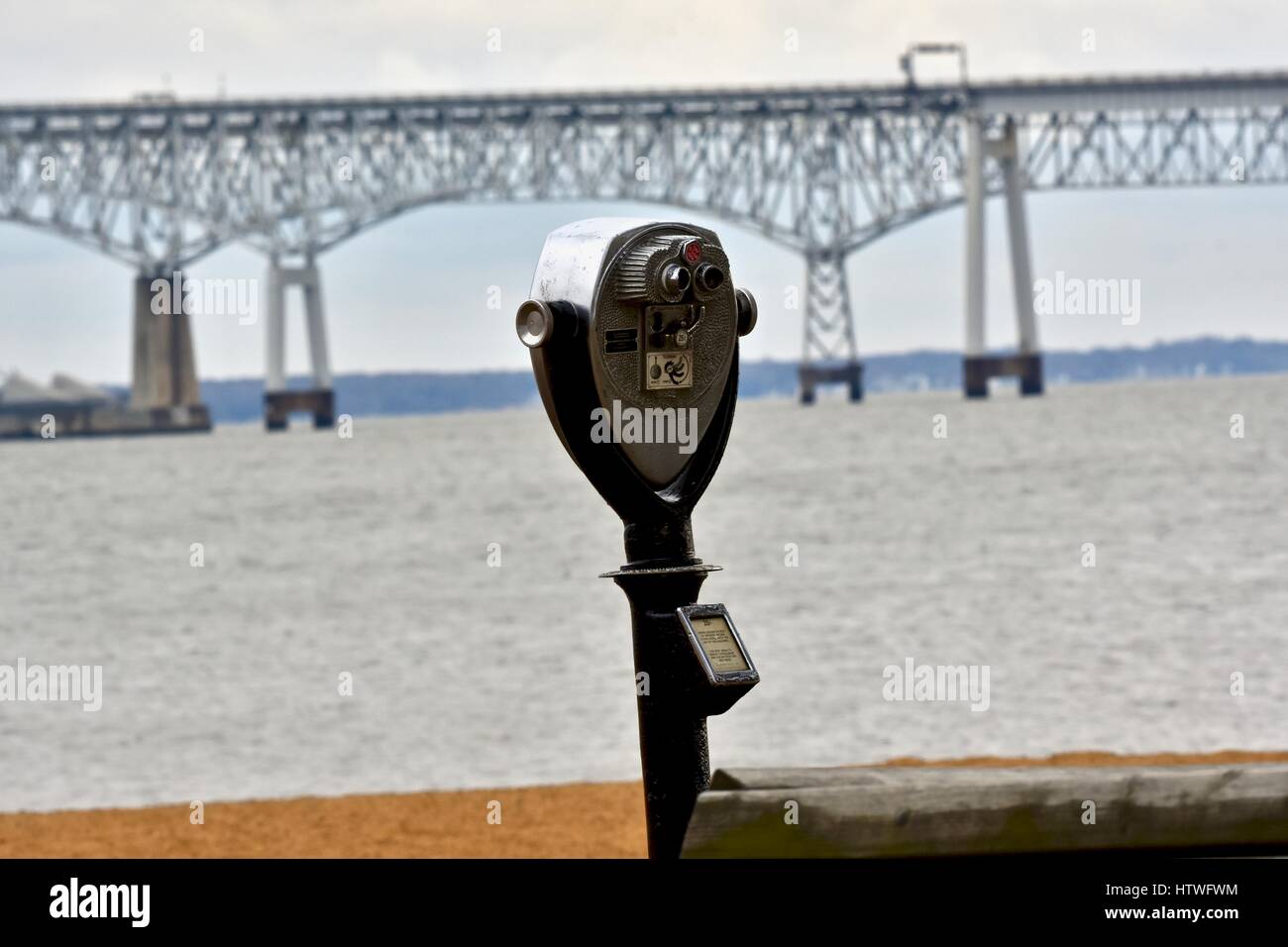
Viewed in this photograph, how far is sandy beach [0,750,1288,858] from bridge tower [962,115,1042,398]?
288 ft

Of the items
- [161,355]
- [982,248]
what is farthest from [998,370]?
[161,355]

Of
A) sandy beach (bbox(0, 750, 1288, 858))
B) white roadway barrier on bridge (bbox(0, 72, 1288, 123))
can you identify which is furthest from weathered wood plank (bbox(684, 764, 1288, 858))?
white roadway barrier on bridge (bbox(0, 72, 1288, 123))

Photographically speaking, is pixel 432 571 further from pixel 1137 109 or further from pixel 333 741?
pixel 1137 109

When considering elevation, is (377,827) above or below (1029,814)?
below

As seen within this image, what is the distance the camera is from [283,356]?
10488cm

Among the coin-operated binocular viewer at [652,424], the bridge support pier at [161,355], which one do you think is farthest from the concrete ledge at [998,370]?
the coin-operated binocular viewer at [652,424]

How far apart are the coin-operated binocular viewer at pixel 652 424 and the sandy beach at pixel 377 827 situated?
508 cm

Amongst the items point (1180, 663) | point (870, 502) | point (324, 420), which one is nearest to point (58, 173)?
point (324, 420)

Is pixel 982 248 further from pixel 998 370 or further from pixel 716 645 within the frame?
pixel 716 645

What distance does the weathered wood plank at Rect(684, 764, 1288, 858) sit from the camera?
324cm

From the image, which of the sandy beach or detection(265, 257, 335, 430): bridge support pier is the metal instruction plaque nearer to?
the sandy beach

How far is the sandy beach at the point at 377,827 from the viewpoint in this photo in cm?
928

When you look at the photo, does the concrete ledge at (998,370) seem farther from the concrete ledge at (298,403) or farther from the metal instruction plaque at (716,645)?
the metal instruction plaque at (716,645)

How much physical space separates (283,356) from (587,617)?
79062 mm
